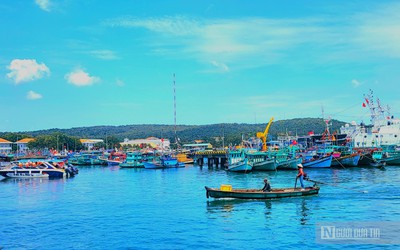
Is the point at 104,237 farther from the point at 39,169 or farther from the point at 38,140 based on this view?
the point at 38,140

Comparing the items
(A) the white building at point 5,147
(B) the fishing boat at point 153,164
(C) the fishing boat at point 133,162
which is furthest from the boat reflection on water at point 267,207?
(A) the white building at point 5,147

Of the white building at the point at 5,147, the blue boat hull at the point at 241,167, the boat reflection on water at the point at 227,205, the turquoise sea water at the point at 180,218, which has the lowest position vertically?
the turquoise sea water at the point at 180,218

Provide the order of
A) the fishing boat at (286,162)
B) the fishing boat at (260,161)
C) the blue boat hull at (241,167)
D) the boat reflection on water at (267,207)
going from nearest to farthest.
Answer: the boat reflection on water at (267,207), the blue boat hull at (241,167), the fishing boat at (260,161), the fishing boat at (286,162)

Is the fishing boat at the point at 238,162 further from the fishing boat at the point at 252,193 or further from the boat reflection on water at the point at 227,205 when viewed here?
the boat reflection on water at the point at 227,205

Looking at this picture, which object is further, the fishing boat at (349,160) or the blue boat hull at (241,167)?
the fishing boat at (349,160)

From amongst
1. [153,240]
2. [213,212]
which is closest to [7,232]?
[153,240]

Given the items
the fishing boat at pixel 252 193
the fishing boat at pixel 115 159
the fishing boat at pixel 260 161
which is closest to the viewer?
the fishing boat at pixel 252 193

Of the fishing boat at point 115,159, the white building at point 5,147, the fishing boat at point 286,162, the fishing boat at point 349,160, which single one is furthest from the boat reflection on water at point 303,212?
the white building at point 5,147

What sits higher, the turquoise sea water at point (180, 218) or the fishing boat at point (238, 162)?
the fishing boat at point (238, 162)

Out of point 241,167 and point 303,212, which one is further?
point 241,167

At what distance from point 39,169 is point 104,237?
5319 cm

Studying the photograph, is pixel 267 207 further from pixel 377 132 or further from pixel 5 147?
pixel 5 147

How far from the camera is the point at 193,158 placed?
423ft

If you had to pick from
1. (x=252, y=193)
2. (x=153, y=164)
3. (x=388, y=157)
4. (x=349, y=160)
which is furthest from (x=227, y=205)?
(x=153, y=164)
